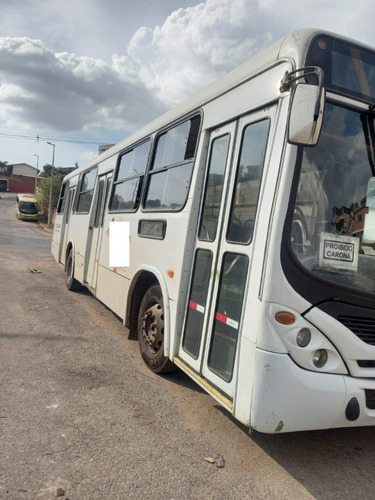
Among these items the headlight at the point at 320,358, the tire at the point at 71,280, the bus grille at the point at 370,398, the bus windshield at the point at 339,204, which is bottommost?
the tire at the point at 71,280

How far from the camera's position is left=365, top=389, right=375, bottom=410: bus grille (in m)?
2.69

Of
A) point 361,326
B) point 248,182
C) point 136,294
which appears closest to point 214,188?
point 248,182

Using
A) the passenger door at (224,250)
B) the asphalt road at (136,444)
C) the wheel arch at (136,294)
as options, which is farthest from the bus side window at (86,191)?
the passenger door at (224,250)

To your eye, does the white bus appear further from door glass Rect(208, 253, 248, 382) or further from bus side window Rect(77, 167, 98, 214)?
bus side window Rect(77, 167, 98, 214)

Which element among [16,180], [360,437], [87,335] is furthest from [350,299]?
[16,180]

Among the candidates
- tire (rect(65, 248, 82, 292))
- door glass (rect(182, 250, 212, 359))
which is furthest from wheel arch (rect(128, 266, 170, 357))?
tire (rect(65, 248, 82, 292))

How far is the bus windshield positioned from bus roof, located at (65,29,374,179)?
48cm

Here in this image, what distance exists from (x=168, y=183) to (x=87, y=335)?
9.07 ft

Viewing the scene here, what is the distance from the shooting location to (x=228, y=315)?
302cm

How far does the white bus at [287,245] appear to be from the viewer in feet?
8.38

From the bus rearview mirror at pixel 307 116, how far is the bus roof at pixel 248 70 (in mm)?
396

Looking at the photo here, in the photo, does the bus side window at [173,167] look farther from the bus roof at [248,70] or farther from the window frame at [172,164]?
the bus roof at [248,70]

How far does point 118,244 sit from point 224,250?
9.14 ft

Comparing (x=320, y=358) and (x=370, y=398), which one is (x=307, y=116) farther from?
(x=370, y=398)
